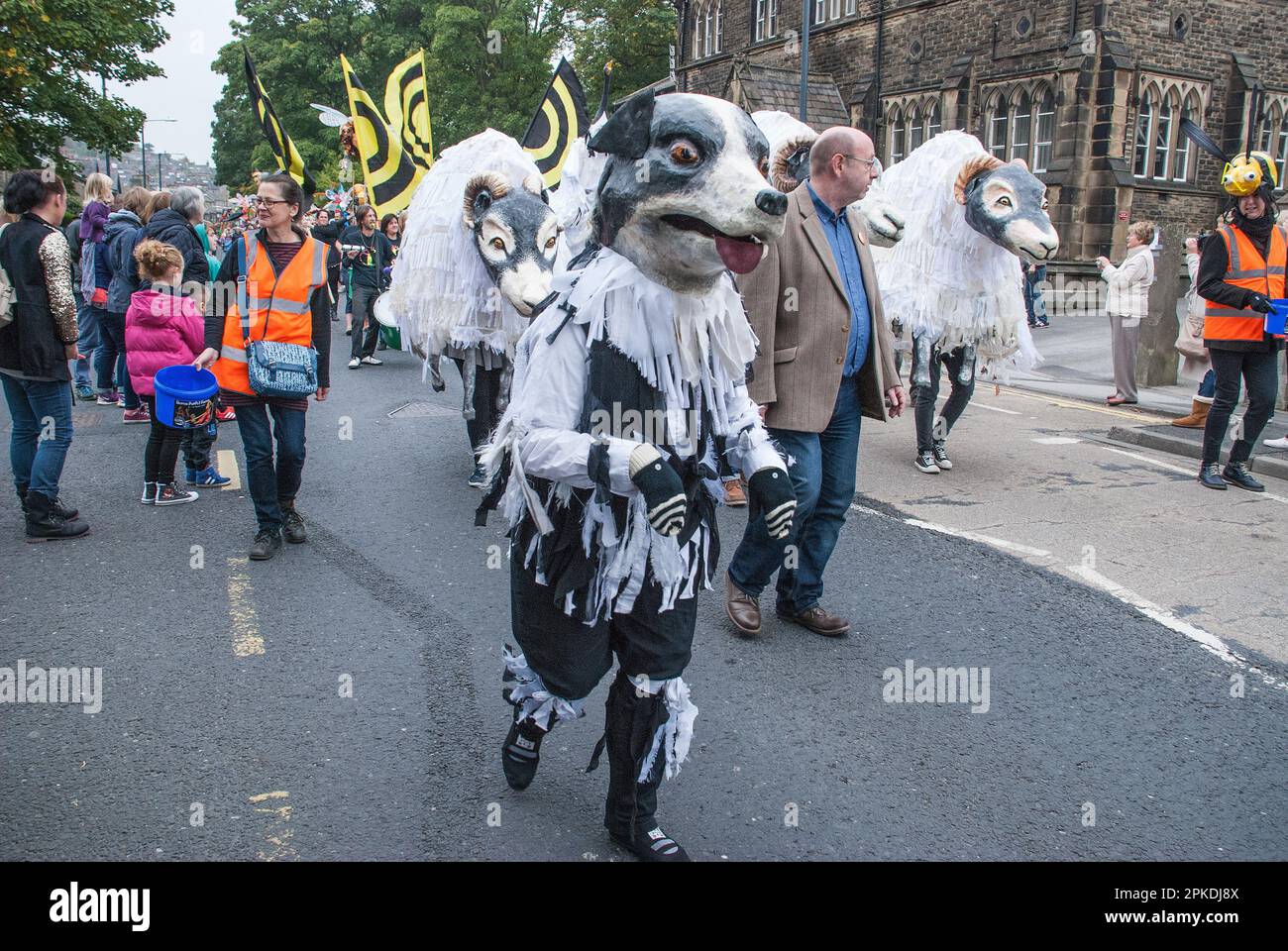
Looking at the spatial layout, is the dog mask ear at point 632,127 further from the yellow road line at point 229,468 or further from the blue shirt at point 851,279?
the yellow road line at point 229,468

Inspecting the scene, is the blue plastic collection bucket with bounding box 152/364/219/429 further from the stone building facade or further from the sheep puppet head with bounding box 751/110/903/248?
the stone building facade

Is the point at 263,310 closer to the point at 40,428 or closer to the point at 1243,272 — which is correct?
the point at 40,428

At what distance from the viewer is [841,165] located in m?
4.48

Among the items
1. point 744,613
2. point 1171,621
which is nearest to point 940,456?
point 1171,621

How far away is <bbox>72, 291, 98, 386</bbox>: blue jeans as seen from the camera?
11.1 meters

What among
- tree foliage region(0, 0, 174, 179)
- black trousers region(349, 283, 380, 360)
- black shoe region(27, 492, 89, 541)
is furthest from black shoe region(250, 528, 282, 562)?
tree foliage region(0, 0, 174, 179)

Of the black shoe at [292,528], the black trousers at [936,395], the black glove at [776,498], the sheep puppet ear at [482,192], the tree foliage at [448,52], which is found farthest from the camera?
the tree foliage at [448,52]

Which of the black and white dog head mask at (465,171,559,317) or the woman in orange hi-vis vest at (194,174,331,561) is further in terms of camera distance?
the black and white dog head mask at (465,171,559,317)

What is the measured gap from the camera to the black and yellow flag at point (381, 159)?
26.2 ft

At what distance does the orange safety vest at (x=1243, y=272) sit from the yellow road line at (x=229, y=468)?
6.71 meters

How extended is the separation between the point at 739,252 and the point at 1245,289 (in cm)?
569

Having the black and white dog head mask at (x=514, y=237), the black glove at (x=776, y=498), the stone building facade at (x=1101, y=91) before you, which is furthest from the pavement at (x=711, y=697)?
the stone building facade at (x=1101, y=91)

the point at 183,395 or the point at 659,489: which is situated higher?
the point at 659,489
